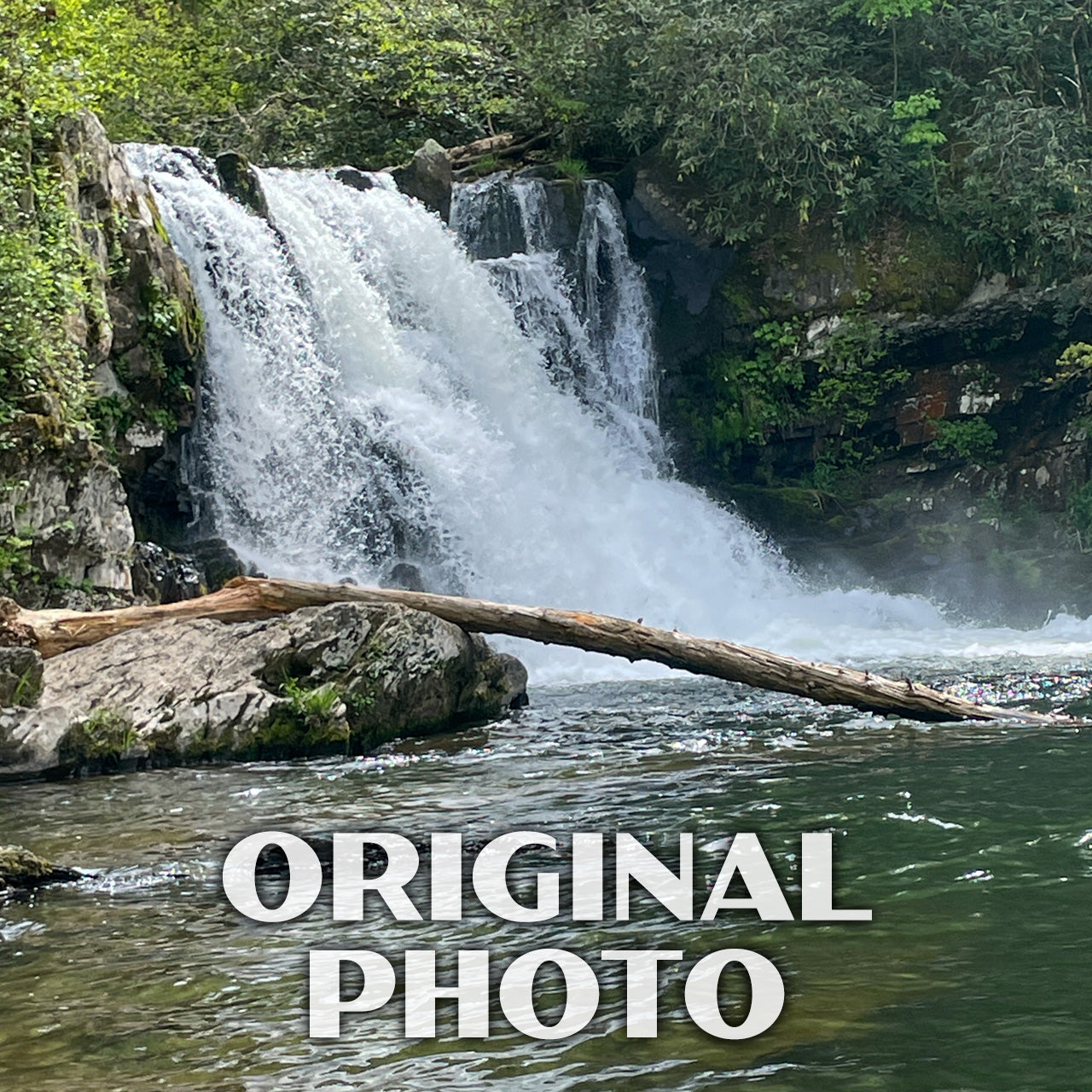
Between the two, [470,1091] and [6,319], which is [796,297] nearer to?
[6,319]

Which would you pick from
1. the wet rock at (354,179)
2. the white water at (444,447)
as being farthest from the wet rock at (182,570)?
the wet rock at (354,179)

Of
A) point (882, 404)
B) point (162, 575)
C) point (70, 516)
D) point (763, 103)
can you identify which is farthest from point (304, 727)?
point (882, 404)

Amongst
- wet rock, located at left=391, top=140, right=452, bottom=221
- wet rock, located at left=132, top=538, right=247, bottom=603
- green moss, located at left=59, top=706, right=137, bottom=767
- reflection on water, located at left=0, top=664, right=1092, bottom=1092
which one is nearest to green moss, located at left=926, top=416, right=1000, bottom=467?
wet rock, located at left=391, top=140, right=452, bottom=221

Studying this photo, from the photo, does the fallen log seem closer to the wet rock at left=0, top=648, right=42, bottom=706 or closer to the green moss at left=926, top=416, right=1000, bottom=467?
the wet rock at left=0, top=648, right=42, bottom=706

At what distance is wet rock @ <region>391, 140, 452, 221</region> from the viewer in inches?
792

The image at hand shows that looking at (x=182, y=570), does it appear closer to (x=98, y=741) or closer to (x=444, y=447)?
(x=444, y=447)

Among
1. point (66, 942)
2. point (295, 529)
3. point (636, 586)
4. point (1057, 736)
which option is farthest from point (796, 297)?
point (66, 942)

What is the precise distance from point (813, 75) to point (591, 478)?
22.7 feet

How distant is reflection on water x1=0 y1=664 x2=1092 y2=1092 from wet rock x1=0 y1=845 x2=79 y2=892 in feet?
0.50

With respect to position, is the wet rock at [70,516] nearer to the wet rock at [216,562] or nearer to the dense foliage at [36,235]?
the dense foliage at [36,235]

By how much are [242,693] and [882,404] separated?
1411cm

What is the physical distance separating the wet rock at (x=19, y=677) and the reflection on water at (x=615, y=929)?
0.78 meters

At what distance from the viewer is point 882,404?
70.4ft

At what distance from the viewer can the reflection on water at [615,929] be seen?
3742 millimetres
